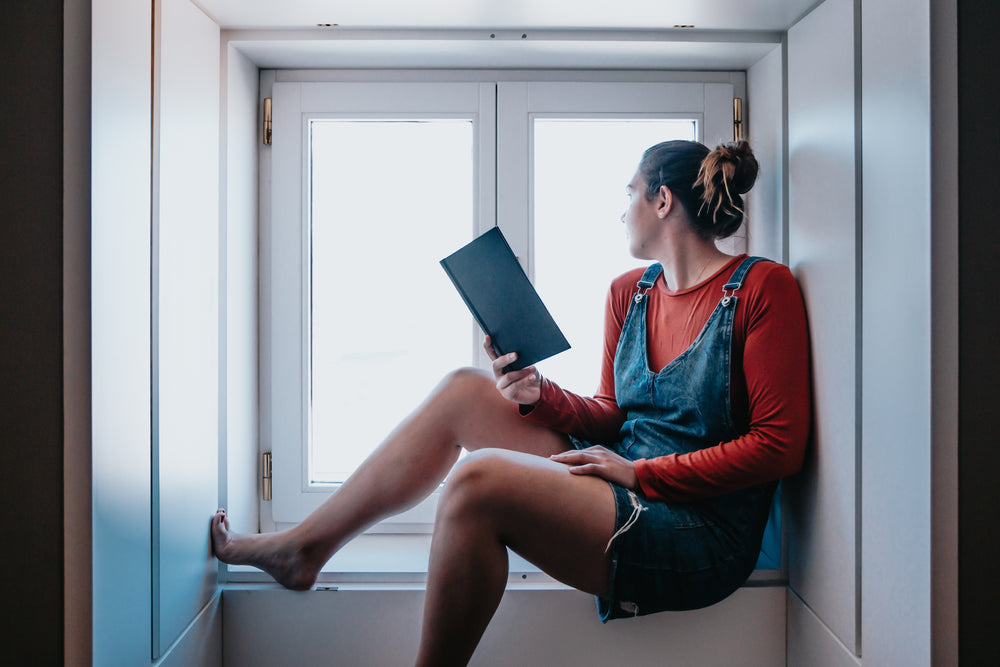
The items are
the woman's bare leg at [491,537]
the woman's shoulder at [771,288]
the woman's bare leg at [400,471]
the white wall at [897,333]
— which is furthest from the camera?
the woman's bare leg at [400,471]

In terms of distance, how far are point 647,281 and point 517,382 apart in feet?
1.14

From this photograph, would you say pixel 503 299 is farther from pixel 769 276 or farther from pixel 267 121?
pixel 267 121

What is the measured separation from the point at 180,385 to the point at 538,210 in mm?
817

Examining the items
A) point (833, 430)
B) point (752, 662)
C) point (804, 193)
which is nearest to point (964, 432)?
point (833, 430)

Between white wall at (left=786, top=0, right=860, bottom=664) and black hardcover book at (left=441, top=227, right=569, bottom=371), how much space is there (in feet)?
1.45

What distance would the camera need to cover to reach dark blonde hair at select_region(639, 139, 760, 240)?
1124 mm

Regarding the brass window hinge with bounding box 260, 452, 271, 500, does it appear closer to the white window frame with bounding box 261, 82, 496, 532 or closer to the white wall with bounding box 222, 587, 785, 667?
the white window frame with bounding box 261, 82, 496, 532

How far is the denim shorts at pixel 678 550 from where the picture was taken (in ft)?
3.16

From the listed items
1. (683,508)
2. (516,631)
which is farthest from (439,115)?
(516,631)

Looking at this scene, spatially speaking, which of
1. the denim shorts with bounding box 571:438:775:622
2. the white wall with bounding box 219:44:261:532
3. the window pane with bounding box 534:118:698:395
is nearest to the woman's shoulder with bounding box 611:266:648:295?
the window pane with bounding box 534:118:698:395

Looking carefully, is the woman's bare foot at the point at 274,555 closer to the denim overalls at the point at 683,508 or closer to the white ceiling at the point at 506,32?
the denim overalls at the point at 683,508

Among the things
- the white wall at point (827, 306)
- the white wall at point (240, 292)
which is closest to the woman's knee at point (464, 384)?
the white wall at point (240, 292)

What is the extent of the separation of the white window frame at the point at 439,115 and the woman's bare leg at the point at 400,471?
0.29 metres

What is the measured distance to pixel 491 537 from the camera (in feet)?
3.11
